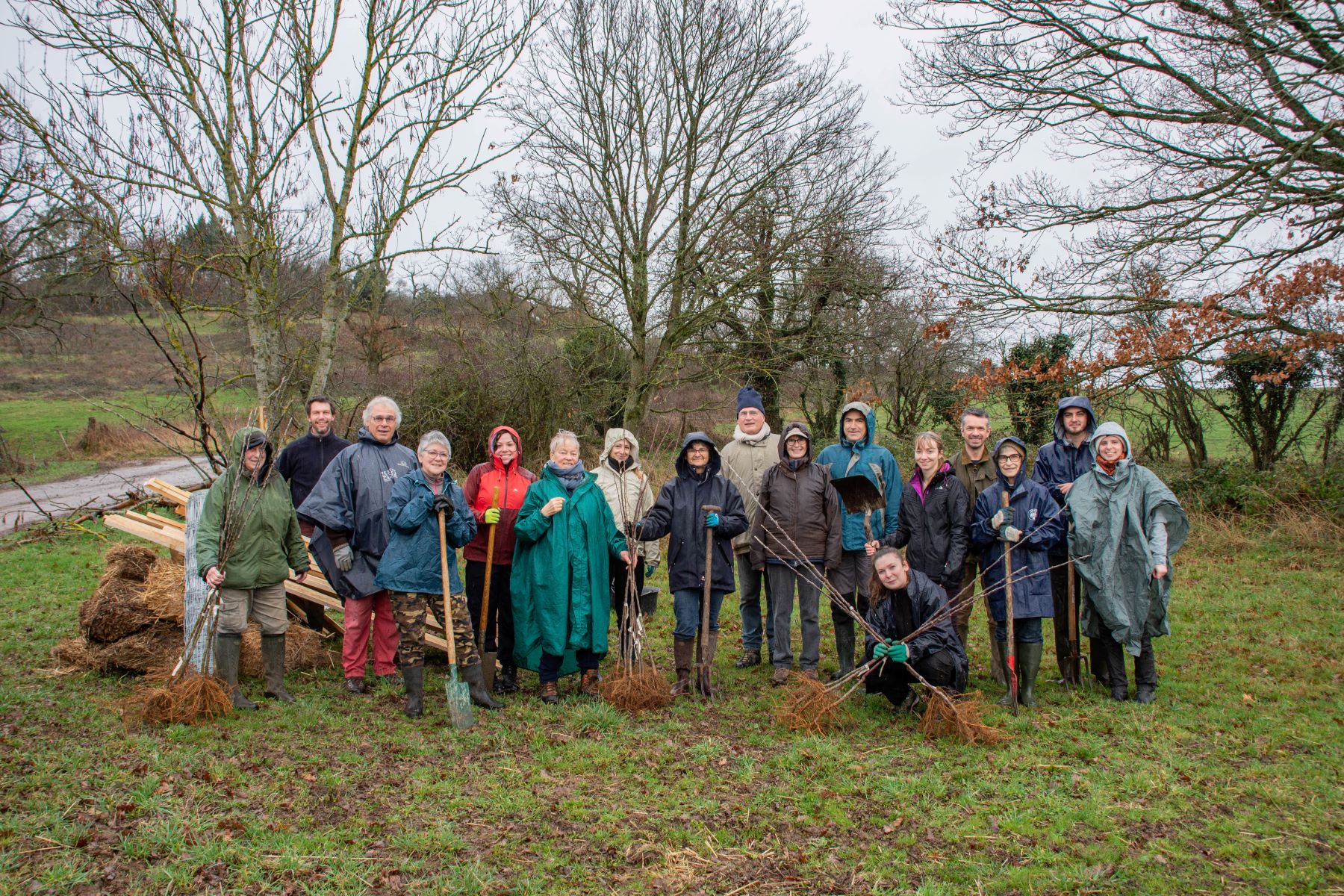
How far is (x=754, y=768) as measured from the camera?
15.1ft

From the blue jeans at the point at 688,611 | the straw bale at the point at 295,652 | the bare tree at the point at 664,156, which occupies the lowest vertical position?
the straw bale at the point at 295,652

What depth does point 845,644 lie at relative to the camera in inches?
239

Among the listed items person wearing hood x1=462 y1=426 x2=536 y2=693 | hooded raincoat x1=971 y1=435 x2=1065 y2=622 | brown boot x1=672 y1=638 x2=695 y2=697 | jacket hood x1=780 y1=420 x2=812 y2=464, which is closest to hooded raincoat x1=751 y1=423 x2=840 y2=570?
jacket hood x1=780 y1=420 x2=812 y2=464

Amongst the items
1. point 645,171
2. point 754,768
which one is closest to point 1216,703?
point 754,768

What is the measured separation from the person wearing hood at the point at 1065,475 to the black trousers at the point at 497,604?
3.83 meters

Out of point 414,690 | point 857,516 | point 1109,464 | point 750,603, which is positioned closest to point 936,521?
point 857,516

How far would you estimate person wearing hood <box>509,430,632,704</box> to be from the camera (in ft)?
18.4

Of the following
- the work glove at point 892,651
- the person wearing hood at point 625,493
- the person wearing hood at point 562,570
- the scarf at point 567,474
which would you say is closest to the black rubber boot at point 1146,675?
the work glove at point 892,651

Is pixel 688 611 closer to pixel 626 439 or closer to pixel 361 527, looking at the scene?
pixel 626 439

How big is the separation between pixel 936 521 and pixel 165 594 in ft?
18.2

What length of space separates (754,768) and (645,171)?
12.3m

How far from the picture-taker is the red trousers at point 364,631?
5.80m

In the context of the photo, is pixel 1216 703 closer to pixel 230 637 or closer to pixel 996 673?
pixel 996 673

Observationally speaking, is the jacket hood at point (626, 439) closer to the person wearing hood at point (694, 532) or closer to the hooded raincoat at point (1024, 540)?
the person wearing hood at point (694, 532)
